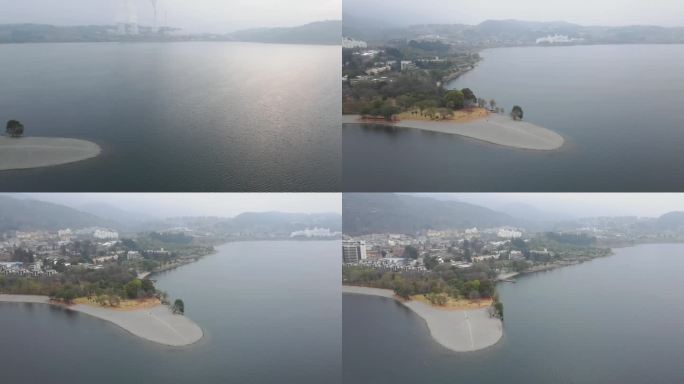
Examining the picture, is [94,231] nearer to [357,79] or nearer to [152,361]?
[152,361]

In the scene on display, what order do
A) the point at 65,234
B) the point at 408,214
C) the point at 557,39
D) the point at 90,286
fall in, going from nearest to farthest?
1. the point at 408,214
2. the point at 65,234
3. the point at 90,286
4. the point at 557,39

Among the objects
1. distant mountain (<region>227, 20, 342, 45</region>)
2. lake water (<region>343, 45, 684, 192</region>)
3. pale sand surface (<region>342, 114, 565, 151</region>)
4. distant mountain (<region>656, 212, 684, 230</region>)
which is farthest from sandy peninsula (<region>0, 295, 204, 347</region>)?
distant mountain (<region>656, 212, 684, 230</region>)

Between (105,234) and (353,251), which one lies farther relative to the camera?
(105,234)

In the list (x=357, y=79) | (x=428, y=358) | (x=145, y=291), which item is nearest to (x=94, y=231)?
(x=145, y=291)

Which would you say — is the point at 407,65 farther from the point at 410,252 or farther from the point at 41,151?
the point at 41,151

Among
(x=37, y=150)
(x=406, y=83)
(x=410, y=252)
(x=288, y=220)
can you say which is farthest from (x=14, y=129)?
(x=410, y=252)

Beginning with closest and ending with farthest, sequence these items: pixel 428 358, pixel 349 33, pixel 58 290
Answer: pixel 428 358, pixel 349 33, pixel 58 290

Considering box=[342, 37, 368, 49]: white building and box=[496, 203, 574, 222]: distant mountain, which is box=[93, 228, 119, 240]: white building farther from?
box=[496, 203, 574, 222]: distant mountain
